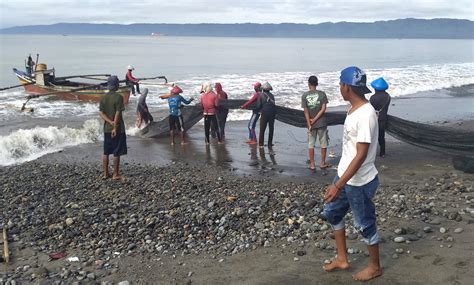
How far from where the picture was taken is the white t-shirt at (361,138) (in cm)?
435

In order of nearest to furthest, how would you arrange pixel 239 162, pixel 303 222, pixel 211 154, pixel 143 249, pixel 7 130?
pixel 143 249 < pixel 303 222 < pixel 239 162 < pixel 211 154 < pixel 7 130

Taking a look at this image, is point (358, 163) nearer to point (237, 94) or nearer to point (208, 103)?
point (208, 103)

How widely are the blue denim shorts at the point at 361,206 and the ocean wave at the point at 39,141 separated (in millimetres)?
9638

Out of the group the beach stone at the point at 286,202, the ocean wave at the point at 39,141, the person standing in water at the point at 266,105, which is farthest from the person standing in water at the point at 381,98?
the ocean wave at the point at 39,141

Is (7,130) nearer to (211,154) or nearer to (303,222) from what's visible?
(211,154)

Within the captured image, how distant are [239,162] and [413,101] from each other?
15.3 m

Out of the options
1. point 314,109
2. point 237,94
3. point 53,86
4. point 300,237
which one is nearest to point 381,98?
point 314,109

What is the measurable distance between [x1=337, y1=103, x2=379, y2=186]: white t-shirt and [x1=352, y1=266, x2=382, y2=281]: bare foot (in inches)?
37.8

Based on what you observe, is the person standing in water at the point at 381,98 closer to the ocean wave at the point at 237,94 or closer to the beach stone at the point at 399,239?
the beach stone at the point at 399,239

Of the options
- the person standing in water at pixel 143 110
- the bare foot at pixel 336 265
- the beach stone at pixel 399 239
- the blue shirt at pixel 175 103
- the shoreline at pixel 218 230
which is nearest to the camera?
the bare foot at pixel 336 265

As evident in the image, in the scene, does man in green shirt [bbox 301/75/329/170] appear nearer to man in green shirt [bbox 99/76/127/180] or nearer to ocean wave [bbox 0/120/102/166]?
man in green shirt [bbox 99/76/127/180]

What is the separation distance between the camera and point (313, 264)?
5359 mm

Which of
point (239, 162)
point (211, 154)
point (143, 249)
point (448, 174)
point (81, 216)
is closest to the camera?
point (143, 249)

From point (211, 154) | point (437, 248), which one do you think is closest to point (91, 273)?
point (437, 248)
